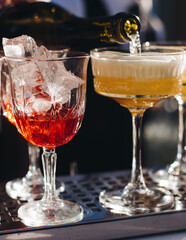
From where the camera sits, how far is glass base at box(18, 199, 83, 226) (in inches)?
31.7

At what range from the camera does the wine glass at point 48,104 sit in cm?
77

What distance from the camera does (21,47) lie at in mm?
813

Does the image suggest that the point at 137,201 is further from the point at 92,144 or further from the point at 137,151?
the point at 92,144

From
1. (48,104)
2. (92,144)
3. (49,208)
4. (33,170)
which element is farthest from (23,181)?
(92,144)

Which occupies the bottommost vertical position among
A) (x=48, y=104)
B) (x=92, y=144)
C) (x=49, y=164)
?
(x=92, y=144)

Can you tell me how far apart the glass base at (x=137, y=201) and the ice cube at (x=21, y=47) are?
1.07 ft

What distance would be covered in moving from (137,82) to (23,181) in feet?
1.27

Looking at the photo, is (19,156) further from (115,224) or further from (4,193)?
(115,224)

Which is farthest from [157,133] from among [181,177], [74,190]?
[74,190]

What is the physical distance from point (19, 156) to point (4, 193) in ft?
1.74

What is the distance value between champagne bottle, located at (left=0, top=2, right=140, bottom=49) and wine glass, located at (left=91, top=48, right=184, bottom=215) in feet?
0.53

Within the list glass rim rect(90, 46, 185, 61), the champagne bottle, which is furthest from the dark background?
glass rim rect(90, 46, 185, 61)

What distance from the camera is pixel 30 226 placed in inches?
30.9

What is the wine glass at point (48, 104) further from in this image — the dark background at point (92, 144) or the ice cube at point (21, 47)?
the dark background at point (92, 144)
